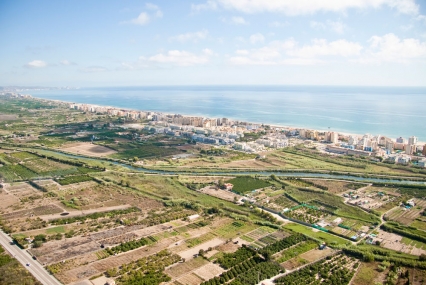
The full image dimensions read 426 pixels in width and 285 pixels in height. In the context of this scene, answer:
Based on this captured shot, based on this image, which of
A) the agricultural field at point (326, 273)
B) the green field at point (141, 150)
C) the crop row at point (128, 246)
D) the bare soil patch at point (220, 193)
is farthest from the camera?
the green field at point (141, 150)

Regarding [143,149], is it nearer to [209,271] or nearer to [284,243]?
[284,243]

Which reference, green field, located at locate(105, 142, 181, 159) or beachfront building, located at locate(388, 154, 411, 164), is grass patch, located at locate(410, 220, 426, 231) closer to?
beachfront building, located at locate(388, 154, 411, 164)

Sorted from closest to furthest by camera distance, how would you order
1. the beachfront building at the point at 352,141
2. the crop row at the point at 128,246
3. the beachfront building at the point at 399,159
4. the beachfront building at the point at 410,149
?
the crop row at the point at 128,246 → the beachfront building at the point at 399,159 → the beachfront building at the point at 410,149 → the beachfront building at the point at 352,141

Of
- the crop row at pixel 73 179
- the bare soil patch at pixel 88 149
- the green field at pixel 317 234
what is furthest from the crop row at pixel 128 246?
the bare soil patch at pixel 88 149

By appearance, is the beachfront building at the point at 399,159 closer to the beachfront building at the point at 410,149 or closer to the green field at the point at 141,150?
the beachfront building at the point at 410,149

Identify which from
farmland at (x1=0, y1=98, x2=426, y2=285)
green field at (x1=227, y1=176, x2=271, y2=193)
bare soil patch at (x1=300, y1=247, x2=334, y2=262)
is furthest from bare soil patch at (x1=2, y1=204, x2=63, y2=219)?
bare soil patch at (x1=300, y1=247, x2=334, y2=262)

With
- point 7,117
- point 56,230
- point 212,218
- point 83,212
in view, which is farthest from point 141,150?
point 7,117
